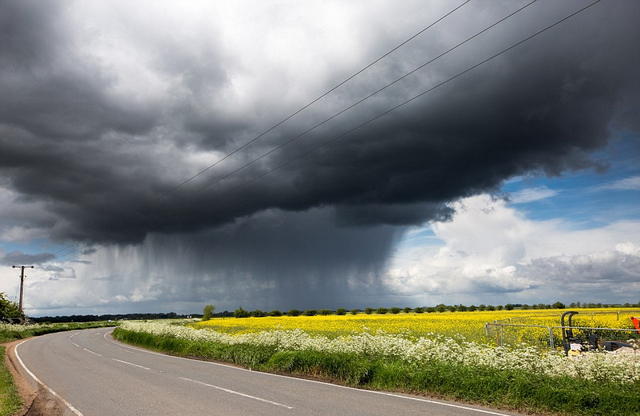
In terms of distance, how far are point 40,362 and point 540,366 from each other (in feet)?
84.3

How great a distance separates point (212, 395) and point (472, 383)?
737 centimetres

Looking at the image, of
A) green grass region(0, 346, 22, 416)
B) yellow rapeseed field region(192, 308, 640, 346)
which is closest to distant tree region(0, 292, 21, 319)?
yellow rapeseed field region(192, 308, 640, 346)

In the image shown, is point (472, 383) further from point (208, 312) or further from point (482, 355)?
point (208, 312)

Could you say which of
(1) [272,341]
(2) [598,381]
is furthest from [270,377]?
(2) [598,381]

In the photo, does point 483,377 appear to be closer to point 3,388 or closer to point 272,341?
point 272,341

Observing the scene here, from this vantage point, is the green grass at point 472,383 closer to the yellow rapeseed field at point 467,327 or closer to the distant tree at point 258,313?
the yellow rapeseed field at point 467,327

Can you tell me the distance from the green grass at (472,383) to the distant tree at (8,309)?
82.9 m

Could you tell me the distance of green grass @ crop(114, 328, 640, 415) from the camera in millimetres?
9633

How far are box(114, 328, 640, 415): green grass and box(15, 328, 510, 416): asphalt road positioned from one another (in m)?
0.70

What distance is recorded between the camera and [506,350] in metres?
13.2

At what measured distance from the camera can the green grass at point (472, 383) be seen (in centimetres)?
963

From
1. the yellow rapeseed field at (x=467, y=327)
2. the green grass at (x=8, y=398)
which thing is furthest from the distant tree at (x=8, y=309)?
the green grass at (x=8, y=398)

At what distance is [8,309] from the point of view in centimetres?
8212

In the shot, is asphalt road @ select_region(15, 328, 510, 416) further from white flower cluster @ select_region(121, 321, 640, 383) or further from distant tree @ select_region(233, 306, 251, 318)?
distant tree @ select_region(233, 306, 251, 318)
